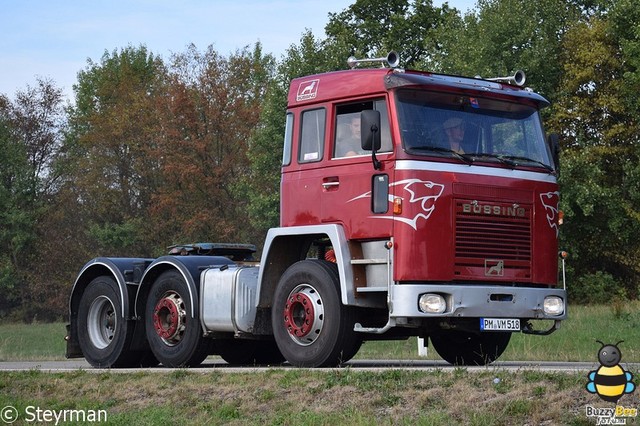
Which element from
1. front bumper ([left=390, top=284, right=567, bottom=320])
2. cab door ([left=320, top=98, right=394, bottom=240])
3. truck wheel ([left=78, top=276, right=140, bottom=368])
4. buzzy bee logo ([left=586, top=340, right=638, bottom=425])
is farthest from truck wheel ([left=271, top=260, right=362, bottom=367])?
buzzy bee logo ([left=586, top=340, right=638, bottom=425])

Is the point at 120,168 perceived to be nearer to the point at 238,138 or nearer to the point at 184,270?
the point at 238,138

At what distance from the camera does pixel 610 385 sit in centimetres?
1005

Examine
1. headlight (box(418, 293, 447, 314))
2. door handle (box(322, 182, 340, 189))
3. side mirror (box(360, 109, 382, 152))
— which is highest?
side mirror (box(360, 109, 382, 152))

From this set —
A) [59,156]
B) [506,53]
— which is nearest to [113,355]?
[506,53]

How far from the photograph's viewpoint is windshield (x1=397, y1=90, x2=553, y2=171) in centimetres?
1434

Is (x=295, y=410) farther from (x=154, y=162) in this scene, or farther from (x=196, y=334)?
(x=154, y=162)

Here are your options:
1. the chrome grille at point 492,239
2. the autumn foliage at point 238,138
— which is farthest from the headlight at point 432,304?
the autumn foliage at point 238,138

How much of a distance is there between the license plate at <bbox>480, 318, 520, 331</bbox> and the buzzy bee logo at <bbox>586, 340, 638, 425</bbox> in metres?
3.73

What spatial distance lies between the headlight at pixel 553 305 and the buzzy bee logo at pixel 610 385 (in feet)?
14.4

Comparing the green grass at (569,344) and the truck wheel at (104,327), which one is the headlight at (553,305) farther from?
the truck wheel at (104,327)

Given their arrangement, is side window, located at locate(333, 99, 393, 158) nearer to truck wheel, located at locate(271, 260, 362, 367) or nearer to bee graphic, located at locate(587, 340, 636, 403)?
truck wheel, located at locate(271, 260, 362, 367)

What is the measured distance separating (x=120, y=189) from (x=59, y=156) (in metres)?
5.27

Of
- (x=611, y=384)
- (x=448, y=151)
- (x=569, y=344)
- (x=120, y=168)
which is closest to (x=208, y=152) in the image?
(x=120, y=168)

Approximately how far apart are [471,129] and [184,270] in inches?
170
